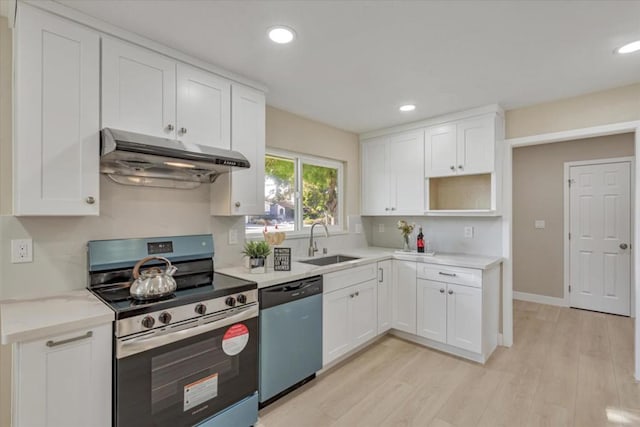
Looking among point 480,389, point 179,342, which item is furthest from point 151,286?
point 480,389

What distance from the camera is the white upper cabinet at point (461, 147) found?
305cm

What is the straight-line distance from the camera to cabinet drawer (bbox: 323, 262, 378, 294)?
2.63m

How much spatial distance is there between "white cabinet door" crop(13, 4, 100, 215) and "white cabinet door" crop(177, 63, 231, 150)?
0.47 m

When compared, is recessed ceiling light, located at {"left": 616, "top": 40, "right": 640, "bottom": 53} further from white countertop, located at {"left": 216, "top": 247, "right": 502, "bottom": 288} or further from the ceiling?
white countertop, located at {"left": 216, "top": 247, "right": 502, "bottom": 288}

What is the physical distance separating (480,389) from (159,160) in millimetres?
2855

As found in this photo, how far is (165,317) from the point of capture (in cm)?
160

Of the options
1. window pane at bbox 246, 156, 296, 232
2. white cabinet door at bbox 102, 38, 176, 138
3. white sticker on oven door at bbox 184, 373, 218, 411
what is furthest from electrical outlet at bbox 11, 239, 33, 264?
window pane at bbox 246, 156, 296, 232

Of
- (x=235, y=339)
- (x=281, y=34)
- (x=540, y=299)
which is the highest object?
(x=281, y=34)

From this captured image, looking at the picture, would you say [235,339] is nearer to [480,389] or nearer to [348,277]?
[348,277]

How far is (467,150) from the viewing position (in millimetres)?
3188

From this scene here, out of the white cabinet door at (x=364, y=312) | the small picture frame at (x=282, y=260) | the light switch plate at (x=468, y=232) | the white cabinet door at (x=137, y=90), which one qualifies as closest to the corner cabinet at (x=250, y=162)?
the small picture frame at (x=282, y=260)

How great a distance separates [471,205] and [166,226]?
315 centimetres

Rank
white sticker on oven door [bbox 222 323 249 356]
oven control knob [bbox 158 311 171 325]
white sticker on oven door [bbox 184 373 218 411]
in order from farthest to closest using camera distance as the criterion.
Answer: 1. white sticker on oven door [bbox 222 323 249 356]
2. white sticker on oven door [bbox 184 373 218 411]
3. oven control knob [bbox 158 311 171 325]

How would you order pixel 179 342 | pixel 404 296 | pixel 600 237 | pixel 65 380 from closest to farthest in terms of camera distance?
pixel 65 380 → pixel 179 342 → pixel 404 296 → pixel 600 237
